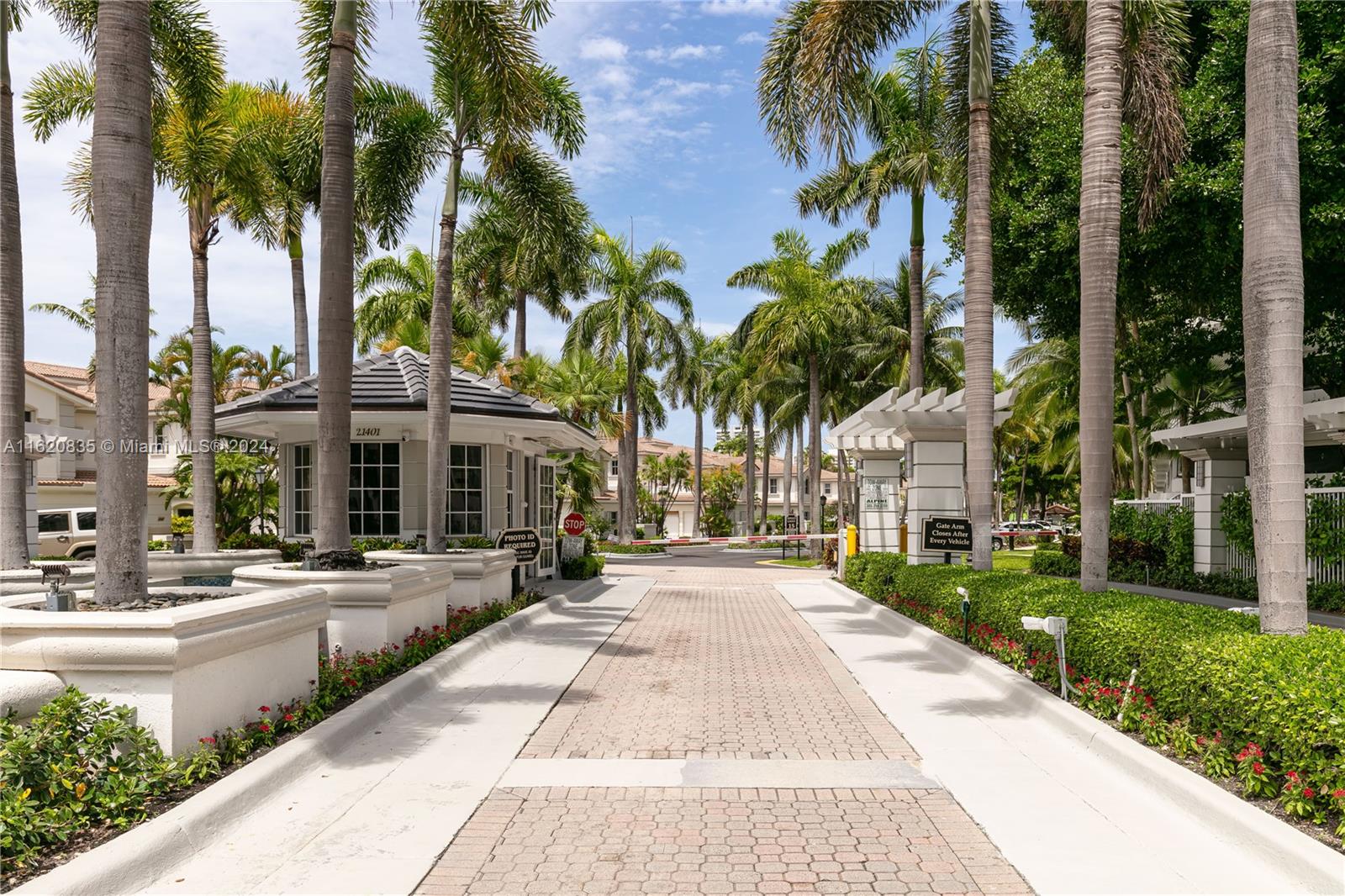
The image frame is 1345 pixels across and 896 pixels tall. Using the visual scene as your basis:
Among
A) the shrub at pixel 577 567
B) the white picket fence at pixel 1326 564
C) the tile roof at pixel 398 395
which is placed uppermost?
the tile roof at pixel 398 395

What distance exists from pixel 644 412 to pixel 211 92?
3970 centimetres

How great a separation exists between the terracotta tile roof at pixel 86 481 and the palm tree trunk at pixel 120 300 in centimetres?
3027

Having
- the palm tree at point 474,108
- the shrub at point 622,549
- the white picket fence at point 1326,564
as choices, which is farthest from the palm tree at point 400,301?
the white picket fence at point 1326,564

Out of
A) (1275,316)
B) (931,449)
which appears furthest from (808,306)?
(1275,316)

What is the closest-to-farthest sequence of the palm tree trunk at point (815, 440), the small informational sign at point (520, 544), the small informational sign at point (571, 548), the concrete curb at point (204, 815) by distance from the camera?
the concrete curb at point (204, 815), the small informational sign at point (520, 544), the small informational sign at point (571, 548), the palm tree trunk at point (815, 440)

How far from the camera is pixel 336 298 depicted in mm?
11031

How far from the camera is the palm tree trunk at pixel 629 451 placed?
1690 inches

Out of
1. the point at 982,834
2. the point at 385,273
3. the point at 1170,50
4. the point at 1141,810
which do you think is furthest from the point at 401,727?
the point at 385,273

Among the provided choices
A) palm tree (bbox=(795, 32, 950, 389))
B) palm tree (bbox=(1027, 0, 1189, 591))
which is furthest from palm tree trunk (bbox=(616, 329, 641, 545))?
palm tree (bbox=(1027, 0, 1189, 591))

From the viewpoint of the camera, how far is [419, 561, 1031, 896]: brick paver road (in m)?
4.95

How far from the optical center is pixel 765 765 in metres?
7.07

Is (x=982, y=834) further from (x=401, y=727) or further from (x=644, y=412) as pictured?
(x=644, y=412)

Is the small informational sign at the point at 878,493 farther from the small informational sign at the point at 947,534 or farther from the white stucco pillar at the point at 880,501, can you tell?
the small informational sign at the point at 947,534

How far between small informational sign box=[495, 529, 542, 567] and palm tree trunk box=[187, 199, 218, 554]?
599 cm
